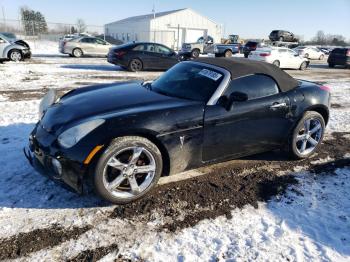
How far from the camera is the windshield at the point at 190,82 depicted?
396 cm

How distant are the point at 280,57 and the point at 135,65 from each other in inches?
372

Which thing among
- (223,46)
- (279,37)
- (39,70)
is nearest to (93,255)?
(39,70)

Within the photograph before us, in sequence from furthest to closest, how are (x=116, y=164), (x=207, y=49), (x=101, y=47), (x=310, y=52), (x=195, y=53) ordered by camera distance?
(x=310, y=52)
(x=207, y=49)
(x=195, y=53)
(x=101, y=47)
(x=116, y=164)

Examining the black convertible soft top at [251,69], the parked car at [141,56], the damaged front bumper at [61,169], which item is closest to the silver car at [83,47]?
the parked car at [141,56]

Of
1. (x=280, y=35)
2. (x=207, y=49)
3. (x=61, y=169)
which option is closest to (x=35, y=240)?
(x=61, y=169)

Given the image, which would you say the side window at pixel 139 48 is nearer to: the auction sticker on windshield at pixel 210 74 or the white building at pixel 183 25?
the auction sticker on windshield at pixel 210 74

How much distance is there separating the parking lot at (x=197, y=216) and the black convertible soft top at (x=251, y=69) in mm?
1151

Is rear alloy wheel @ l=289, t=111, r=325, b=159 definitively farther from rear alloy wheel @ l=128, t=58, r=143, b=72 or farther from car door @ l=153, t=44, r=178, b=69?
car door @ l=153, t=44, r=178, b=69

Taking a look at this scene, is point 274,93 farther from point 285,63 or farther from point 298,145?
point 285,63

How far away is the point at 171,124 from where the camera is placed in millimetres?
3494

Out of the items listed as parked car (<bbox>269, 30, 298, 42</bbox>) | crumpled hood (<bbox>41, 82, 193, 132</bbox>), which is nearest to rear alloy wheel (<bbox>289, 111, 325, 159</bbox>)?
crumpled hood (<bbox>41, 82, 193, 132</bbox>)

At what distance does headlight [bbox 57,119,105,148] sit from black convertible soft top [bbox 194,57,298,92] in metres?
1.85

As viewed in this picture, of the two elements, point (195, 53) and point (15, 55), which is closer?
point (15, 55)

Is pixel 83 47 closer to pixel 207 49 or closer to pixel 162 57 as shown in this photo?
pixel 162 57
